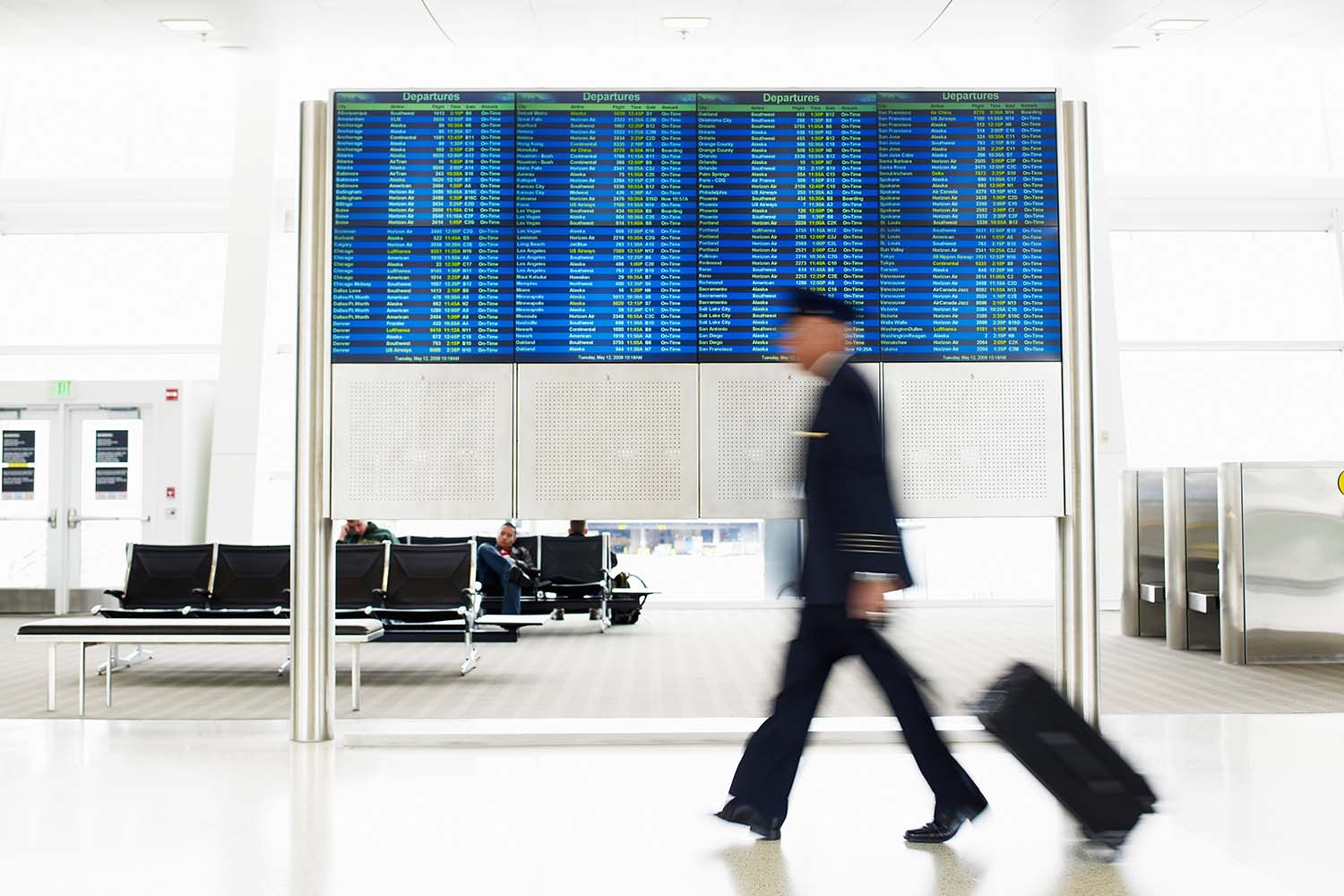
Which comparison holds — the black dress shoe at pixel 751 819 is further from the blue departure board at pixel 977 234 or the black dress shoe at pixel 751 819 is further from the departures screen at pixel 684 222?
the blue departure board at pixel 977 234

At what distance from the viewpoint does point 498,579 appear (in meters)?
10.7

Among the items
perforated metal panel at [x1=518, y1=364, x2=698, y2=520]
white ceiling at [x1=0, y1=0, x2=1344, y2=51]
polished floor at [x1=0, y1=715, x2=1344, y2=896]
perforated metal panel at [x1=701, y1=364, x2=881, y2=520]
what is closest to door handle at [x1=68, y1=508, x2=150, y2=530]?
white ceiling at [x1=0, y1=0, x2=1344, y2=51]

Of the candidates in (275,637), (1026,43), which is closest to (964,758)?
(275,637)

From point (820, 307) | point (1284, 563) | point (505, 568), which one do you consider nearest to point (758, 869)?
point (820, 307)

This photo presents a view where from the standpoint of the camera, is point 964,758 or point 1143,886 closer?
point 1143,886

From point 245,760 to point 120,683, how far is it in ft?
11.1

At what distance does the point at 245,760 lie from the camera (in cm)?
490

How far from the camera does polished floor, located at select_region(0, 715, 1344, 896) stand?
323 centimetres

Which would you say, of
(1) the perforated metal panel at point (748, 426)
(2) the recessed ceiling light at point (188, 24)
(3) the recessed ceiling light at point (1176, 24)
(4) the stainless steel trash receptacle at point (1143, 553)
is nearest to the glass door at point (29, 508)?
(2) the recessed ceiling light at point (188, 24)

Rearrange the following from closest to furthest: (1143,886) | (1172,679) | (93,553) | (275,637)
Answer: (1143,886) < (275,637) < (1172,679) < (93,553)

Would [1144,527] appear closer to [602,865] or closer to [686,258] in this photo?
[686,258]

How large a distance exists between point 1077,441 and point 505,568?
20.9ft

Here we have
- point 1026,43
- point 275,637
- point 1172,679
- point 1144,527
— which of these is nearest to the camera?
point 275,637

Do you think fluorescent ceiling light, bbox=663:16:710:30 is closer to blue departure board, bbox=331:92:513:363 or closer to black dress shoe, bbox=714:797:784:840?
blue departure board, bbox=331:92:513:363
